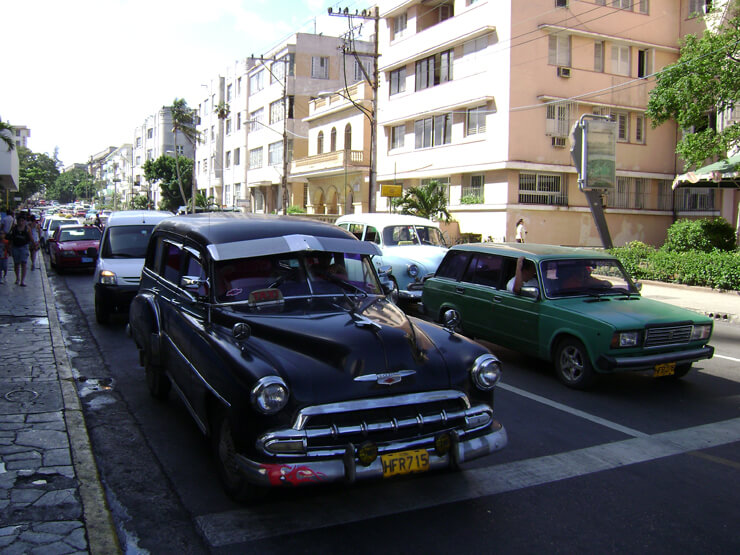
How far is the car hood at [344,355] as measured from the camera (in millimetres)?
3984

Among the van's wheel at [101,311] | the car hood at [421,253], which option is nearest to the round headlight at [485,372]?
the van's wheel at [101,311]

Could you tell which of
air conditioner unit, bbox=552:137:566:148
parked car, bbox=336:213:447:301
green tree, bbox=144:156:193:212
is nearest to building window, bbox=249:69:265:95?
Result: green tree, bbox=144:156:193:212

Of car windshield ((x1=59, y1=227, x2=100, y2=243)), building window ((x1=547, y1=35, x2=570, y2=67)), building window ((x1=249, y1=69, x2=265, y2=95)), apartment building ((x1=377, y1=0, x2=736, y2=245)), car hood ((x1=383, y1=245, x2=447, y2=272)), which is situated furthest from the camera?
building window ((x1=249, y1=69, x2=265, y2=95))

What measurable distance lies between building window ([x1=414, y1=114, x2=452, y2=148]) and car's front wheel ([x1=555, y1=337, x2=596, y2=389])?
25535 millimetres

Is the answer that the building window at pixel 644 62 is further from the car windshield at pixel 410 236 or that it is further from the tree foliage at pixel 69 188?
the tree foliage at pixel 69 188

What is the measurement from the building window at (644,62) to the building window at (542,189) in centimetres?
734

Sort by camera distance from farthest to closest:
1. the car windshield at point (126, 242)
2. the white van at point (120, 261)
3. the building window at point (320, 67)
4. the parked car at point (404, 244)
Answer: the building window at point (320, 67) → the parked car at point (404, 244) → the car windshield at point (126, 242) → the white van at point (120, 261)

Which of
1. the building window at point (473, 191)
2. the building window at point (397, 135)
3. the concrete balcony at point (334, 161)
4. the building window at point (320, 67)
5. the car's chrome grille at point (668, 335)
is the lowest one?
the car's chrome grille at point (668, 335)

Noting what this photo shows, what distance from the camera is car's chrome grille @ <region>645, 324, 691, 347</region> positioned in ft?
23.3

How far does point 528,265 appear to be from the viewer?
8.33 meters

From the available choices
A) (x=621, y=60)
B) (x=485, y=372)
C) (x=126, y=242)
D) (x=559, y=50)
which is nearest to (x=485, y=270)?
(x=485, y=372)

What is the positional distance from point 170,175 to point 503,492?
76852 mm

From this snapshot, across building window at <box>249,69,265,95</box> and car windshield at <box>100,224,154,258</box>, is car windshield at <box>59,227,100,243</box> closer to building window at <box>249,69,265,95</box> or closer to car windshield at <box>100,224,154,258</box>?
car windshield at <box>100,224,154,258</box>

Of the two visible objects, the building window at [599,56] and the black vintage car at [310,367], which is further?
the building window at [599,56]
